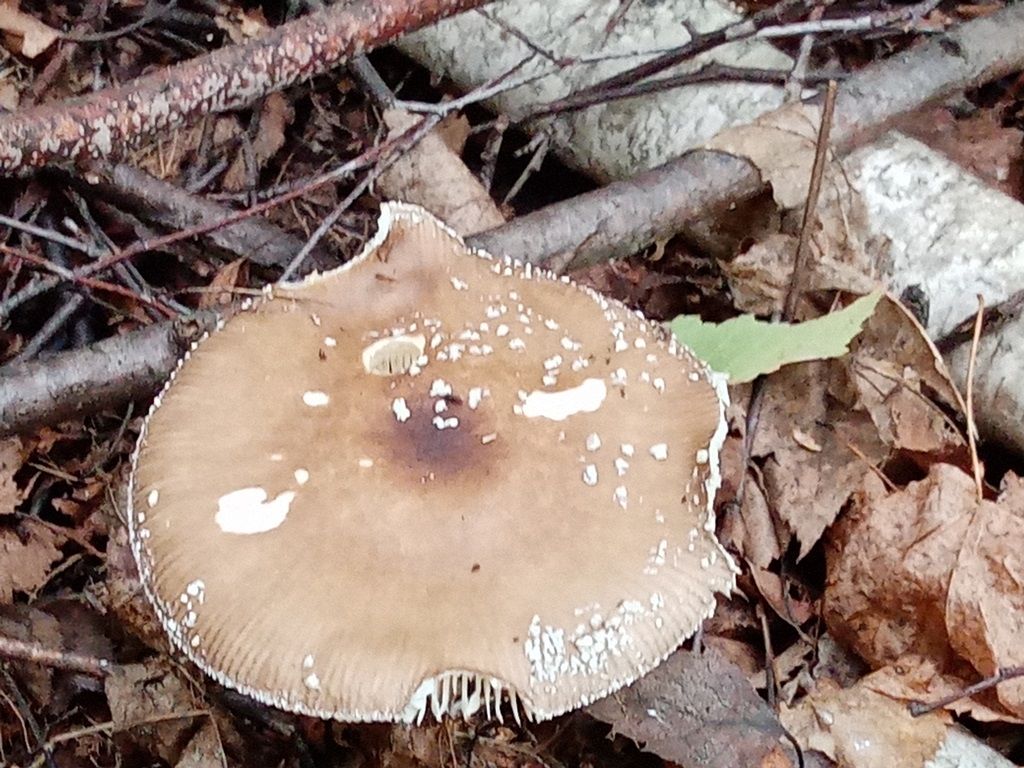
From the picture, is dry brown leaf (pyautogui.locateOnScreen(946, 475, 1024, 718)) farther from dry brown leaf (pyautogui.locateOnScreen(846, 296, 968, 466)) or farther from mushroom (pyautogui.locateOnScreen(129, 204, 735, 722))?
mushroom (pyautogui.locateOnScreen(129, 204, 735, 722))

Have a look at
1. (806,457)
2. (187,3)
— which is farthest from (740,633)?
(187,3)

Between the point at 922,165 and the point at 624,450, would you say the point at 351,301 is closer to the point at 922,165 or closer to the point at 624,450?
the point at 624,450

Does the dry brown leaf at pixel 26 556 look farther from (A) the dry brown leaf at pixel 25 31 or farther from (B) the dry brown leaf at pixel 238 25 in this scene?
(B) the dry brown leaf at pixel 238 25

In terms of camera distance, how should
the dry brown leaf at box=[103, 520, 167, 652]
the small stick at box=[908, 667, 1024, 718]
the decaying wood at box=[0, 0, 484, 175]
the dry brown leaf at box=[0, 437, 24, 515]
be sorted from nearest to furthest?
the small stick at box=[908, 667, 1024, 718]
the decaying wood at box=[0, 0, 484, 175]
the dry brown leaf at box=[103, 520, 167, 652]
the dry brown leaf at box=[0, 437, 24, 515]

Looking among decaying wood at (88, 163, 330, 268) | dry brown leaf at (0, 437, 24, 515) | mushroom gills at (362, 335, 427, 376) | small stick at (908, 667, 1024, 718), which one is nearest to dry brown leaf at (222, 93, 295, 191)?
decaying wood at (88, 163, 330, 268)

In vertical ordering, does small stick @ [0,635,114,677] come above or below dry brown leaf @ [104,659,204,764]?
above
